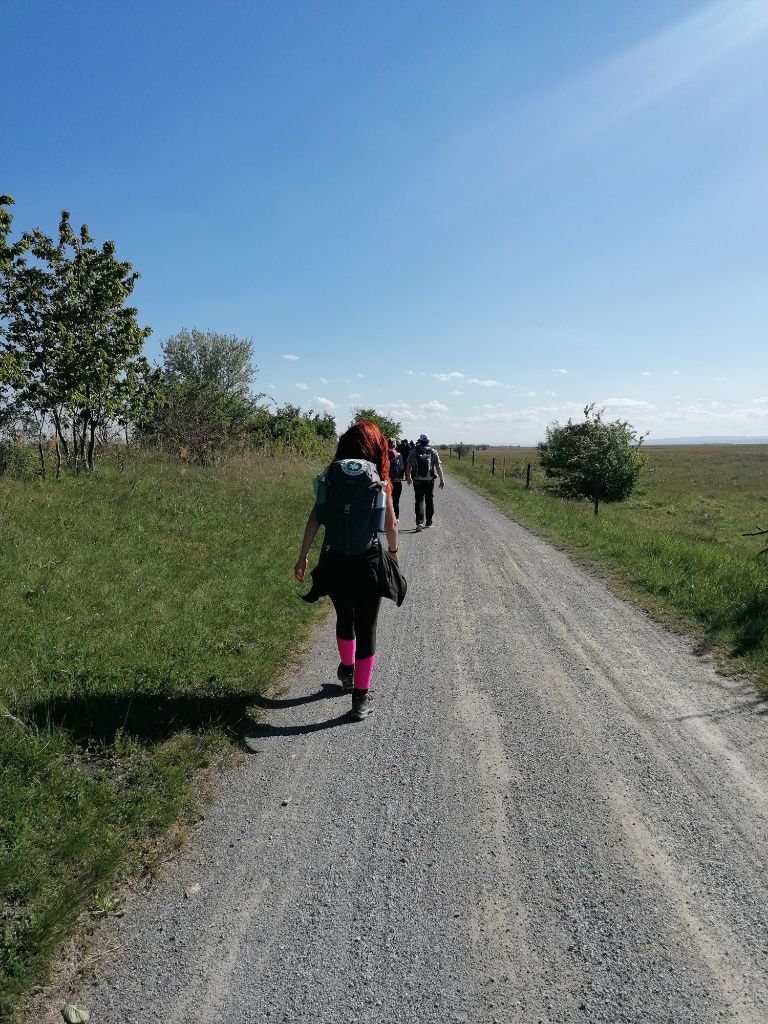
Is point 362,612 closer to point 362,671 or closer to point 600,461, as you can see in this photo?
point 362,671

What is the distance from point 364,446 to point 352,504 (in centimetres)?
50

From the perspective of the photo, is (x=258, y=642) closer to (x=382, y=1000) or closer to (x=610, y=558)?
(x=382, y=1000)

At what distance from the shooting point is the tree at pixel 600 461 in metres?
27.9

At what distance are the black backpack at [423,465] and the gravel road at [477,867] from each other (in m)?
7.74

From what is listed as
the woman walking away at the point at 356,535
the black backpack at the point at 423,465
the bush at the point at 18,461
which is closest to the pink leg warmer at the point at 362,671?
the woman walking away at the point at 356,535

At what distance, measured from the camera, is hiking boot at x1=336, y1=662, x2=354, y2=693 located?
15.4 feet

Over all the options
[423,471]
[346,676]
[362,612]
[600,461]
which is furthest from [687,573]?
[600,461]

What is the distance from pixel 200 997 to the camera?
6.66 ft

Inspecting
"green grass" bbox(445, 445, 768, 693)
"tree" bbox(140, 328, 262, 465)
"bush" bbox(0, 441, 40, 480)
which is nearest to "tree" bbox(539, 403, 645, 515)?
"green grass" bbox(445, 445, 768, 693)

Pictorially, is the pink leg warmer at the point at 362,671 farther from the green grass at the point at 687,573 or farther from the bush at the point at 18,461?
the bush at the point at 18,461

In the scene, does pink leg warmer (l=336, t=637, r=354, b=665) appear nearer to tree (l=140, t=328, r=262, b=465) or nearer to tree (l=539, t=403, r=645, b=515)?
tree (l=140, t=328, r=262, b=465)

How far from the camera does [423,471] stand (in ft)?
40.8

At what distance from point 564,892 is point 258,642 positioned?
3.74 meters

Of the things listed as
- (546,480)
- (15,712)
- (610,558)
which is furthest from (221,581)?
(546,480)
